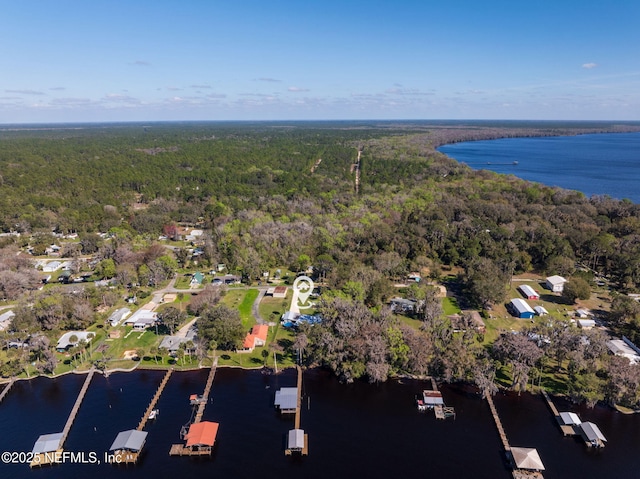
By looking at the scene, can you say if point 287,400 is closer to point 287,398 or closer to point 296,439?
point 287,398

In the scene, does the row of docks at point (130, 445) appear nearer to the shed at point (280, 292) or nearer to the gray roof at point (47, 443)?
the gray roof at point (47, 443)

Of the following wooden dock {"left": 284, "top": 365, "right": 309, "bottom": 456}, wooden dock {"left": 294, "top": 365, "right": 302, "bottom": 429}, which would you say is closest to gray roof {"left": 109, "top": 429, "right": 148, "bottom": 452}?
wooden dock {"left": 284, "top": 365, "right": 309, "bottom": 456}

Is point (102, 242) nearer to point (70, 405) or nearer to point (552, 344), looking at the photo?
point (70, 405)

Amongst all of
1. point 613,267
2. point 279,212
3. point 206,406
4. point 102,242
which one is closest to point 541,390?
A: point 206,406

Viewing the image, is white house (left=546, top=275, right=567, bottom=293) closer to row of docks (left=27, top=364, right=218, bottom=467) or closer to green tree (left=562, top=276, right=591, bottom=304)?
green tree (left=562, top=276, right=591, bottom=304)

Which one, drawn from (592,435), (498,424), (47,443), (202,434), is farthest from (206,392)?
(592,435)

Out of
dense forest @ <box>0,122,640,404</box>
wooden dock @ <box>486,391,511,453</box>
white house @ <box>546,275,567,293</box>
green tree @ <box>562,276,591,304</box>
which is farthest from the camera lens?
white house @ <box>546,275,567,293</box>

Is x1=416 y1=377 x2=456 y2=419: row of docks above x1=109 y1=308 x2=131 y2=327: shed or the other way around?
the other way around
